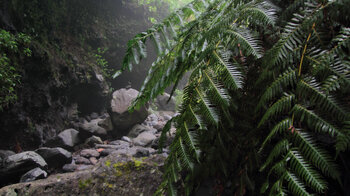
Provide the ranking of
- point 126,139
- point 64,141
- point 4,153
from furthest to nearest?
point 126,139 → point 64,141 → point 4,153

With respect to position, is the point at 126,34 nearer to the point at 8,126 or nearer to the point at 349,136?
the point at 8,126

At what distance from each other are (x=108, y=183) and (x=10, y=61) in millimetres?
4391

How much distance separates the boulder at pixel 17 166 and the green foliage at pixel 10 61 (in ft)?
3.89

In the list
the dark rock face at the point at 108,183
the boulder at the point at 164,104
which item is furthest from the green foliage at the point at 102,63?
the dark rock face at the point at 108,183

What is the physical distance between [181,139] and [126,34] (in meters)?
9.90

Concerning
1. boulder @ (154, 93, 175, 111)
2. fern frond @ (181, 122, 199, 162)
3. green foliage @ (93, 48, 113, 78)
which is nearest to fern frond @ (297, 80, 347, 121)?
fern frond @ (181, 122, 199, 162)

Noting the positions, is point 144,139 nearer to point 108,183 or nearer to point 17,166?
point 17,166

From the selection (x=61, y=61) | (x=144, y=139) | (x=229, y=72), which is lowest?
(x=144, y=139)

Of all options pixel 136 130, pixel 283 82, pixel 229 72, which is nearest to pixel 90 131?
pixel 136 130

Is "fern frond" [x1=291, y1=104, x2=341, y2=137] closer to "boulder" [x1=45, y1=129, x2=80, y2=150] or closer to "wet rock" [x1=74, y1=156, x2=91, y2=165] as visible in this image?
"wet rock" [x1=74, y1=156, x2=91, y2=165]

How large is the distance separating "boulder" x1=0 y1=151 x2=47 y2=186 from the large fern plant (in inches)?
157

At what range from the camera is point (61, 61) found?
20.5ft

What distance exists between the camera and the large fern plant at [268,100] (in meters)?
0.70

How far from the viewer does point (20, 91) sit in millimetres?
4906
